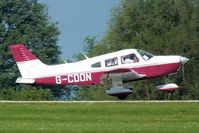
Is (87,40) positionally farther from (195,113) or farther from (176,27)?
(195,113)

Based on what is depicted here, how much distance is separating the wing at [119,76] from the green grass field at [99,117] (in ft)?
13.4

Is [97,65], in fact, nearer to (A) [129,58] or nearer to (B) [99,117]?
(A) [129,58]

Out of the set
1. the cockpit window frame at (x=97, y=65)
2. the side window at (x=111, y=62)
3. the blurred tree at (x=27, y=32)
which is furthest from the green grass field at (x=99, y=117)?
the blurred tree at (x=27, y=32)

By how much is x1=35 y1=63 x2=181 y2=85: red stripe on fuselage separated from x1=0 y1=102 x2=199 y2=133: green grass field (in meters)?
4.61

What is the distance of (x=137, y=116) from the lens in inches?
1026

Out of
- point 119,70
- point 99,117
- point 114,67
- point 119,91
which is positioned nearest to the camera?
point 99,117

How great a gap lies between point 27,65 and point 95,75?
11.4ft

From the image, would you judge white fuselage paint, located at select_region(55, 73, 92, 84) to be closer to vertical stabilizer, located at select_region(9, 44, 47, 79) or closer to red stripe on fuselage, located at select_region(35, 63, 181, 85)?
red stripe on fuselage, located at select_region(35, 63, 181, 85)

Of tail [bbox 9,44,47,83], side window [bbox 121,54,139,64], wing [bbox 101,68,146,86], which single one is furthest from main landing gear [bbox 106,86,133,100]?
tail [bbox 9,44,47,83]

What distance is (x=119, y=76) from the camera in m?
34.6

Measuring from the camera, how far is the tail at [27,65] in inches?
1437

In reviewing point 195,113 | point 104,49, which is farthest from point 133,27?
point 195,113

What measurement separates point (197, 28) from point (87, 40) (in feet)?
90.0

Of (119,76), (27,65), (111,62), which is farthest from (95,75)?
(27,65)
